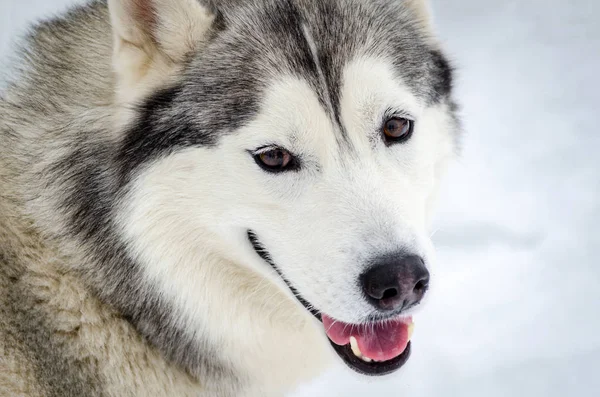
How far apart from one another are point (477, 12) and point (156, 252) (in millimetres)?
4121

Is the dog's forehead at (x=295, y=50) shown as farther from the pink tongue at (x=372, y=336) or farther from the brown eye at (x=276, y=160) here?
the pink tongue at (x=372, y=336)

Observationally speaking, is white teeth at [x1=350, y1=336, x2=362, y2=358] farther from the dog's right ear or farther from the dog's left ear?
the dog's left ear

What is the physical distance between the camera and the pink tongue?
230cm

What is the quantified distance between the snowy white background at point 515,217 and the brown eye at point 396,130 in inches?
18.6

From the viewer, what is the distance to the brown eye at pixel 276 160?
86.4 inches

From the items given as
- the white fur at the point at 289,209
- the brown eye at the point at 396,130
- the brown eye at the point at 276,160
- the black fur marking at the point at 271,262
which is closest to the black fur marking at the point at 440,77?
the white fur at the point at 289,209

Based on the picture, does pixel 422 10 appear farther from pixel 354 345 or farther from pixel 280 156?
pixel 354 345

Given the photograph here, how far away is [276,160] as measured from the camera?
2.20 meters

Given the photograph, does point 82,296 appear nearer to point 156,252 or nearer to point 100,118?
point 156,252

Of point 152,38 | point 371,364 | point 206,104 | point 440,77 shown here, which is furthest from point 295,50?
point 371,364

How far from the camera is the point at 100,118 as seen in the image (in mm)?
2387

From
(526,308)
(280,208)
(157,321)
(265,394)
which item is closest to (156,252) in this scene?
(157,321)

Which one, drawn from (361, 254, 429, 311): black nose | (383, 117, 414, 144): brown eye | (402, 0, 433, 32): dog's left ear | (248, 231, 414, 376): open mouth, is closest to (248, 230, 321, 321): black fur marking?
(248, 231, 414, 376): open mouth

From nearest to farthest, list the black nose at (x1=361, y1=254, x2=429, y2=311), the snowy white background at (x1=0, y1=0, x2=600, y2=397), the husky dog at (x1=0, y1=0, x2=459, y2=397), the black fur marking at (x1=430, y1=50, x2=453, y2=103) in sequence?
1. the black nose at (x1=361, y1=254, x2=429, y2=311)
2. the husky dog at (x1=0, y1=0, x2=459, y2=397)
3. the black fur marking at (x1=430, y1=50, x2=453, y2=103)
4. the snowy white background at (x1=0, y1=0, x2=600, y2=397)
